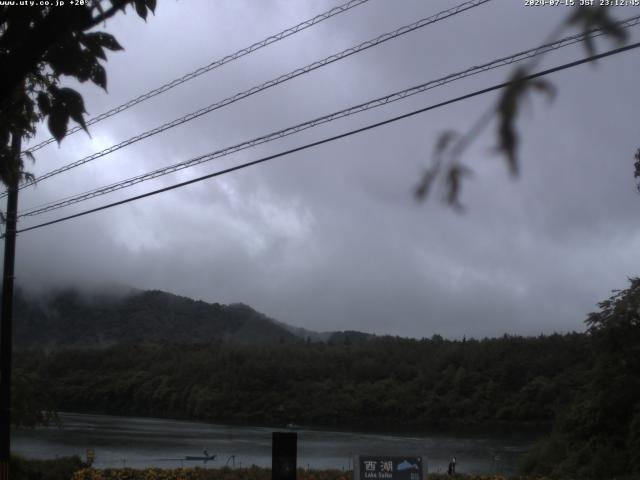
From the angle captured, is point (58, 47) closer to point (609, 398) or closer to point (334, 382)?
point (609, 398)

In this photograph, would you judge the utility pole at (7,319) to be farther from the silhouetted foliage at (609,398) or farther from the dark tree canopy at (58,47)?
the silhouetted foliage at (609,398)

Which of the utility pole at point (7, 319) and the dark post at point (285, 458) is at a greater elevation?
the utility pole at point (7, 319)

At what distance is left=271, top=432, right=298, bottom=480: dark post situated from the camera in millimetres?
11031

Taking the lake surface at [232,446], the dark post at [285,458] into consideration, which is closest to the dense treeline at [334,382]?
the lake surface at [232,446]

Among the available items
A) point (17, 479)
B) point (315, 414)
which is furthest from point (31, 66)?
point (315, 414)

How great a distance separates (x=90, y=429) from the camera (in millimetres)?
52125

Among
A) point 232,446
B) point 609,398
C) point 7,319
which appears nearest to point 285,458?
point 7,319

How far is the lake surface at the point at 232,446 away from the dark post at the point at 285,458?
20.4 meters

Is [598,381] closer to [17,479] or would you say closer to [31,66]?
[17,479]

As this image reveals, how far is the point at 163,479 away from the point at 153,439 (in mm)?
31715

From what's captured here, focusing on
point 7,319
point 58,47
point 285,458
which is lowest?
point 285,458

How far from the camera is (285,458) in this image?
11.1 meters

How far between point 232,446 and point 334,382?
3281 cm

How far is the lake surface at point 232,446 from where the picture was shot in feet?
115
